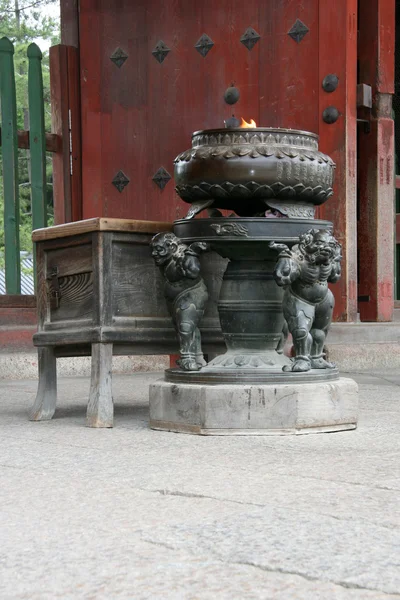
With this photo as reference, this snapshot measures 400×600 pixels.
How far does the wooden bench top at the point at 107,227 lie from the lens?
3621 millimetres

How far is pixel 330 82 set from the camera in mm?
6066

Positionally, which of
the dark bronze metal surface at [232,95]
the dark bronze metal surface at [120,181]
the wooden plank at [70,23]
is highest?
the wooden plank at [70,23]

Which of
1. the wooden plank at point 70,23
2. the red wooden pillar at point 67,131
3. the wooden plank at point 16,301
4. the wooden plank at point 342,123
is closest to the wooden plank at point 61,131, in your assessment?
the red wooden pillar at point 67,131

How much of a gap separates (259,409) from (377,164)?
11.8 ft

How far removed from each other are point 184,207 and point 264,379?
3.35m

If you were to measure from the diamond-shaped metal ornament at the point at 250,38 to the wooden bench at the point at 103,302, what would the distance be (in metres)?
2.82

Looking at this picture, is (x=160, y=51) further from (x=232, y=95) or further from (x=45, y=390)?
(x=45, y=390)

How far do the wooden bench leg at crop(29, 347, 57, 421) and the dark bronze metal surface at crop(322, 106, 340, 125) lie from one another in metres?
2.79

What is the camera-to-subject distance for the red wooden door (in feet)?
20.0

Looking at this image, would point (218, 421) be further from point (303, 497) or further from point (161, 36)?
point (161, 36)

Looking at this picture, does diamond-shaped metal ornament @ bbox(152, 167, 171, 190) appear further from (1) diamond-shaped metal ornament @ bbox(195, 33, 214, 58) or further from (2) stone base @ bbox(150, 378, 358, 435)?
(2) stone base @ bbox(150, 378, 358, 435)

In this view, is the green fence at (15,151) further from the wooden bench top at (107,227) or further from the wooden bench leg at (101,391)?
the wooden bench leg at (101,391)

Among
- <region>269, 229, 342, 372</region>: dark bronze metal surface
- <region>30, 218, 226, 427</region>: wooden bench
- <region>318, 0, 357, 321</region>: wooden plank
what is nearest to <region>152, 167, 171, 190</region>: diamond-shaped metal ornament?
<region>318, 0, 357, 321</region>: wooden plank

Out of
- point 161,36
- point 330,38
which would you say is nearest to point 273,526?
point 330,38
